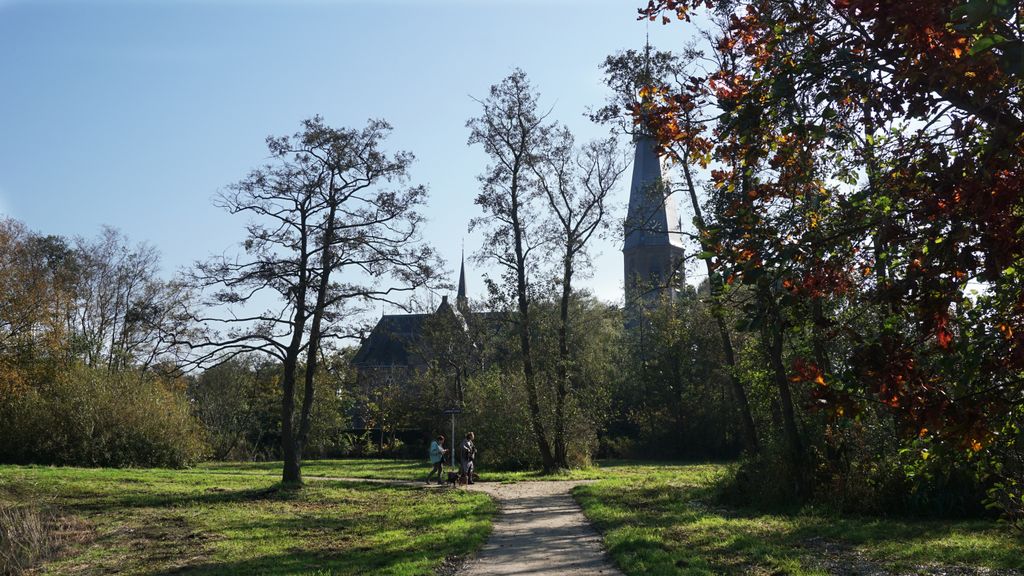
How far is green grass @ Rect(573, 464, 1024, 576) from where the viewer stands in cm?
950

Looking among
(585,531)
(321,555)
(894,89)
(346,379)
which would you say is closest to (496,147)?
(346,379)

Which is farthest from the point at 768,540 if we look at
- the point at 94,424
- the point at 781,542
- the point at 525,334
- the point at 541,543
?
the point at 94,424

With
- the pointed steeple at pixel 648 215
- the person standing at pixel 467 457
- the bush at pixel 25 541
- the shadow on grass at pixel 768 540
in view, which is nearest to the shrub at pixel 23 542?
the bush at pixel 25 541

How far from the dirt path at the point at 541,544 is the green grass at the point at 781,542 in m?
0.31

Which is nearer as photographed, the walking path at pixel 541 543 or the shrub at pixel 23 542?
the walking path at pixel 541 543

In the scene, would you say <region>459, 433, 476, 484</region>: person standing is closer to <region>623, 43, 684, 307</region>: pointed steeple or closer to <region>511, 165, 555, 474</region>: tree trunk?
<region>511, 165, 555, 474</region>: tree trunk

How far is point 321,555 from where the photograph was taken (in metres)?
10.9

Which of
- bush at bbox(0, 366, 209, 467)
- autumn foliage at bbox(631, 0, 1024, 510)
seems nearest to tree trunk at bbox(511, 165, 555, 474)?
bush at bbox(0, 366, 209, 467)

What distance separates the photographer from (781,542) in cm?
1138

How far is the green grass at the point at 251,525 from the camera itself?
1045 centimetres

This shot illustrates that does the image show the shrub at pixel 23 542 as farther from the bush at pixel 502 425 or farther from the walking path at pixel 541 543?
the bush at pixel 502 425

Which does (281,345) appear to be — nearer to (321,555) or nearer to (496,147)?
(321,555)

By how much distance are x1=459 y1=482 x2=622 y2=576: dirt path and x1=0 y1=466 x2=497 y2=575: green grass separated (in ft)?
1.46

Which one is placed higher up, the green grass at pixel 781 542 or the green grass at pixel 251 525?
the green grass at pixel 251 525
